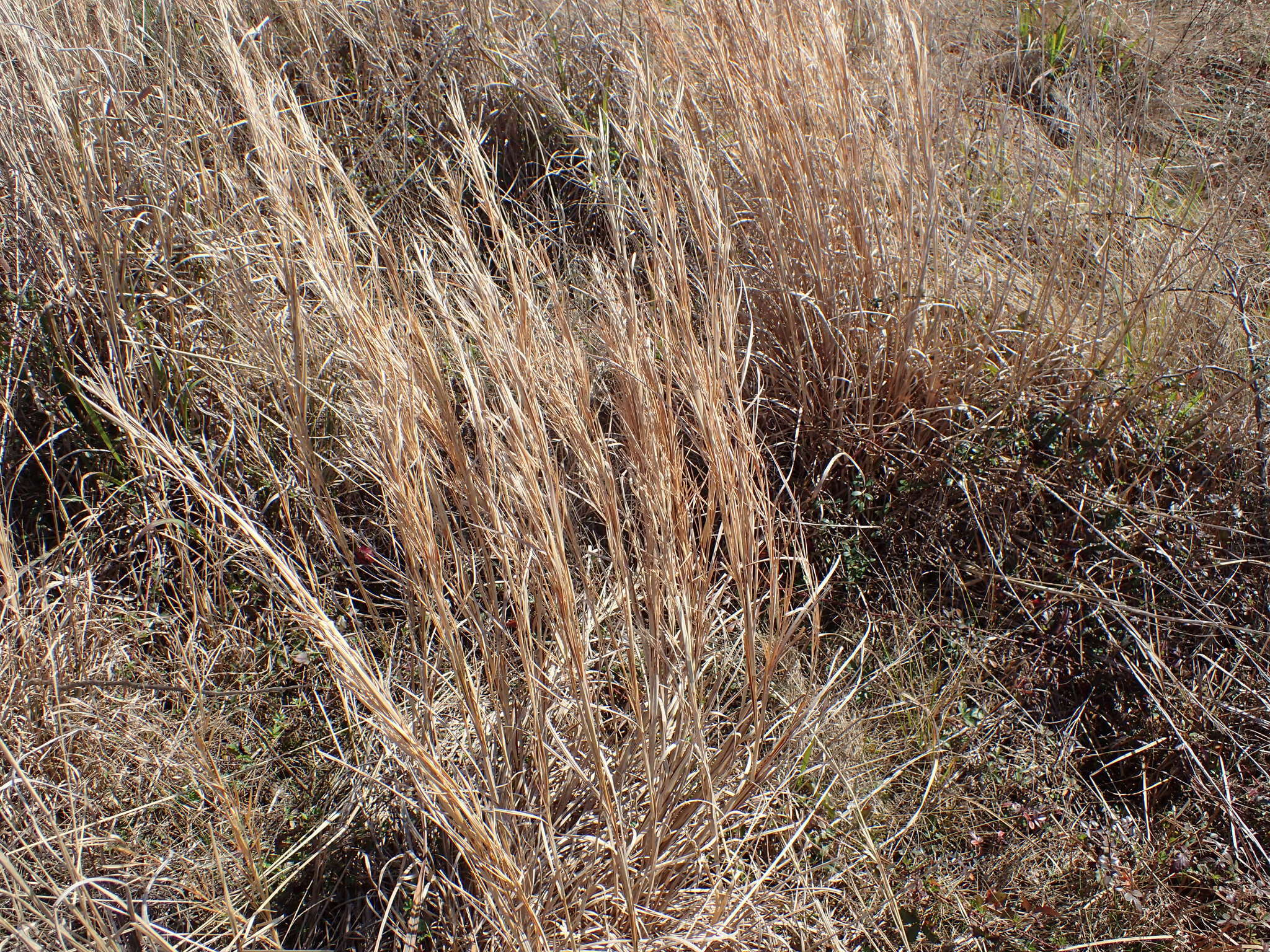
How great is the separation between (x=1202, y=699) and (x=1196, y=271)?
1338 mm

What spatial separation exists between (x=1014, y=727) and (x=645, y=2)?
195cm

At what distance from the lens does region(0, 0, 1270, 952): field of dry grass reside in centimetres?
114

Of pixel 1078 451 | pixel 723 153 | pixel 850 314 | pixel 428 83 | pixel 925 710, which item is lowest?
pixel 925 710

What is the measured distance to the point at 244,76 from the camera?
1152mm

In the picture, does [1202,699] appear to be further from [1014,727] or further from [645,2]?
[645,2]

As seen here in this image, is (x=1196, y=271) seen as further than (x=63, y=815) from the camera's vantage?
Yes

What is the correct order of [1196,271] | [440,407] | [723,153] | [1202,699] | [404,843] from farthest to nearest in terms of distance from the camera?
[1196,271], [723,153], [1202,699], [404,843], [440,407]

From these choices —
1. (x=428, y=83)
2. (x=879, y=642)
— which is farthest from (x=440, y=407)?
(x=428, y=83)

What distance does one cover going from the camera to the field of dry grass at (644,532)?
3.73 ft

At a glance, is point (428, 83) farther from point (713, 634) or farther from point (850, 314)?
point (713, 634)

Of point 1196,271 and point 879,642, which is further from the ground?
point 1196,271

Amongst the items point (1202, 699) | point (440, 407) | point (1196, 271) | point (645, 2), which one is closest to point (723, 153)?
point (645, 2)

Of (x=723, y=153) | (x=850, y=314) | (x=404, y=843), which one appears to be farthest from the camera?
(x=723, y=153)

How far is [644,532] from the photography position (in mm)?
1190
